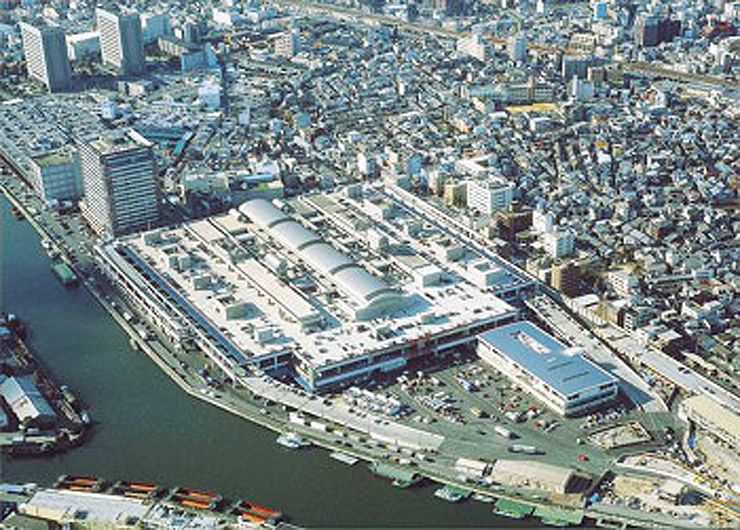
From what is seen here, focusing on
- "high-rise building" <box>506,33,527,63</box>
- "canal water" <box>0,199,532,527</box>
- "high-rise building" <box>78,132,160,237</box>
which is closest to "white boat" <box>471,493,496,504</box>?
"canal water" <box>0,199,532,527</box>

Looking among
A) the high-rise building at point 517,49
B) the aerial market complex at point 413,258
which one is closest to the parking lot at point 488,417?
the aerial market complex at point 413,258

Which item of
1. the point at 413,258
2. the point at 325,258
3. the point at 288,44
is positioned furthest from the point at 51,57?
the point at 413,258

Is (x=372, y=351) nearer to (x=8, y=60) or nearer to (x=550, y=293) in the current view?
(x=550, y=293)

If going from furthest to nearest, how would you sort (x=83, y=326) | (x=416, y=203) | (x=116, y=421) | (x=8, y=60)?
(x=8, y=60), (x=416, y=203), (x=83, y=326), (x=116, y=421)

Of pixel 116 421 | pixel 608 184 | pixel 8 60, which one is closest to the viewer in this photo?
pixel 116 421

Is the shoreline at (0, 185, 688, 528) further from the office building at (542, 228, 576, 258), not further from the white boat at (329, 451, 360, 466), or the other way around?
the office building at (542, 228, 576, 258)

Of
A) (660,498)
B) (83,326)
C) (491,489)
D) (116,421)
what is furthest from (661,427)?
(83,326)

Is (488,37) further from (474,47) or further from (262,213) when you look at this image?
(262,213)
